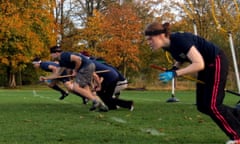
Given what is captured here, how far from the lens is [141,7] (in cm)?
A: 5178

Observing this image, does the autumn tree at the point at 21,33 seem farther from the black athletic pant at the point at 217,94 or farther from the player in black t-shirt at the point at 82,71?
the black athletic pant at the point at 217,94

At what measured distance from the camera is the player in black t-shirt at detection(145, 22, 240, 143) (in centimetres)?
614

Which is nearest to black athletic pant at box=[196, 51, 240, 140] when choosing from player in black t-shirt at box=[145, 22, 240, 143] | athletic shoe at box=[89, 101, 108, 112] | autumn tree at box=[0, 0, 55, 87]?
player in black t-shirt at box=[145, 22, 240, 143]

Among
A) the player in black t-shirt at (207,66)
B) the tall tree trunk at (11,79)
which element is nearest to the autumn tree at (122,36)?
the tall tree trunk at (11,79)

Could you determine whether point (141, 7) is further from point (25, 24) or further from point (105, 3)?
point (25, 24)

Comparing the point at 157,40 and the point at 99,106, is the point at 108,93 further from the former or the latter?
the point at 157,40

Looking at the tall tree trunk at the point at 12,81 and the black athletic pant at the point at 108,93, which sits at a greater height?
the black athletic pant at the point at 108,93

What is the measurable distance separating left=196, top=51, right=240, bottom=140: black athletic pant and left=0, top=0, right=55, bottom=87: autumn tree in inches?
1587

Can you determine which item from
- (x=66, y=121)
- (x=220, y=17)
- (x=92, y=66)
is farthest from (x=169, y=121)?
(x=220, y=17)

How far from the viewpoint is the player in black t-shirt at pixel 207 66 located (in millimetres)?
6137

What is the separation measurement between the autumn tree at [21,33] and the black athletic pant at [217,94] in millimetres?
40310

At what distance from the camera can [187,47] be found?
6008 millimetres

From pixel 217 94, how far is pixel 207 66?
1.23 ft

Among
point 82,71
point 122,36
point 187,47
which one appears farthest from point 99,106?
point 122,36
